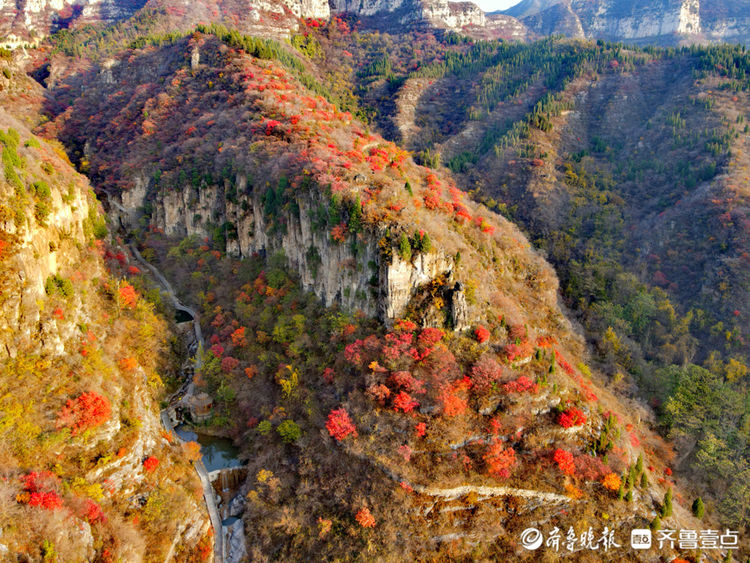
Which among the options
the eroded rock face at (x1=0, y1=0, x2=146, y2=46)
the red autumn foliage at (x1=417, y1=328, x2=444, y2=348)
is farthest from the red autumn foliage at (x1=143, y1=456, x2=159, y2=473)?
the eroded rock face at (x1=0, y1=0, x2=146, y2=46)

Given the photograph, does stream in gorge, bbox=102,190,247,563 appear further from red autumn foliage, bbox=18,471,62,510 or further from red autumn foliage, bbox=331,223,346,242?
red autumn foliage, bbox=331,223,346,242

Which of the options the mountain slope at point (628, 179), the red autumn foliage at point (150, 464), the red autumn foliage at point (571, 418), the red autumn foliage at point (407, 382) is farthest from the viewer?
the mountain slope at point (628, 179)

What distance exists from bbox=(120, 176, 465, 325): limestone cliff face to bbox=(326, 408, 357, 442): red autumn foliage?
10.4 metres

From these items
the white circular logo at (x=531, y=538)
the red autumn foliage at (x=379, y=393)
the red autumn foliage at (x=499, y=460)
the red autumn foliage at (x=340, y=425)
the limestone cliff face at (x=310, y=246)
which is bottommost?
the white circular logo at (x=531, y=538)

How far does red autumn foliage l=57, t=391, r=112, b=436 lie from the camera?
35.2m

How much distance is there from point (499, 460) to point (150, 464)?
29.4m

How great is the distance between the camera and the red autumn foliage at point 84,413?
35.2 meters

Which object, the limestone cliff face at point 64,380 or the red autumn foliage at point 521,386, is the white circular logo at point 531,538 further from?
the limestone cliff face at point 64,380

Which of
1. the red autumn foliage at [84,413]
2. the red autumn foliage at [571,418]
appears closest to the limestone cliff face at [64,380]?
the red autumn foliage at [84,413]

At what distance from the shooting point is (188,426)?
4744 centimetres

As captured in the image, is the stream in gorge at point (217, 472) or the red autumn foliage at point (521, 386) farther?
the red autumn foliage at point (521, 386)

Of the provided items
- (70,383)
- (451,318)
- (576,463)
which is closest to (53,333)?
(70,383)

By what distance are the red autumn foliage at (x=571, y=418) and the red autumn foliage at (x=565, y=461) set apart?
101 inches

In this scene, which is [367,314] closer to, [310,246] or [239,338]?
[310,246]
